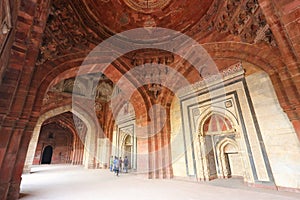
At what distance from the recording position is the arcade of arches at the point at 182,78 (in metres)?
3.32

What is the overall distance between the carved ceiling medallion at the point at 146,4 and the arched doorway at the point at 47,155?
25389mm

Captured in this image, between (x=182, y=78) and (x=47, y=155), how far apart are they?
998 inches

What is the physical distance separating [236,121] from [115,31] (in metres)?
5.68

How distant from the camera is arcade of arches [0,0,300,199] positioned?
10.9ft

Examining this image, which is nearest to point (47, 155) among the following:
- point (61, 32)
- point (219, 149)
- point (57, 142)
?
point (57, 142)

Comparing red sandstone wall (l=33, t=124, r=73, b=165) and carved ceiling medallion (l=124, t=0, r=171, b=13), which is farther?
red sandstone wall (l=33, t=124, r=73, b=165)

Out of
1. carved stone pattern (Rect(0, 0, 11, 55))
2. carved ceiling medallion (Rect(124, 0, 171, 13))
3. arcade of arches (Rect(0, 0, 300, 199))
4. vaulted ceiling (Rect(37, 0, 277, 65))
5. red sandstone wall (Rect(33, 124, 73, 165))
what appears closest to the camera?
carved stone pattern (Rect(0, 0, 11, 55))

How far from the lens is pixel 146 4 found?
5.69 m

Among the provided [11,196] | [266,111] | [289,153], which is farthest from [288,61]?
[11,196]

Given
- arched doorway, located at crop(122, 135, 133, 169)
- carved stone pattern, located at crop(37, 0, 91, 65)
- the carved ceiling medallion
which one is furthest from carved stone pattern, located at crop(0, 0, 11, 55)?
arched doorway, located at crop(122, 135, 133, 169)

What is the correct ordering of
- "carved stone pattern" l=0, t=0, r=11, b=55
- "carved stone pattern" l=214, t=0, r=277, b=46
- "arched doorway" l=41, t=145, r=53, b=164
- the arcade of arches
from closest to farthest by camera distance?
"carved stone pattern" l=0, t=0, r=11, b=55 < the arcade of arches < "carved stone pattern" l=214, t=0, r=277, b=46 < "arched doorway" l=41, t=145, r=53, b=164

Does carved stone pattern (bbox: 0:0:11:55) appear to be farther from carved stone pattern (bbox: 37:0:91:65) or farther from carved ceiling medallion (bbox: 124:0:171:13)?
carved ceiling medallion (bbox: 124:0:171:13)

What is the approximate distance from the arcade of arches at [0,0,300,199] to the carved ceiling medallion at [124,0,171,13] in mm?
37

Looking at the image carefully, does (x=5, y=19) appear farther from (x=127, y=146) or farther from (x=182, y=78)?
(x=127, y=146)
